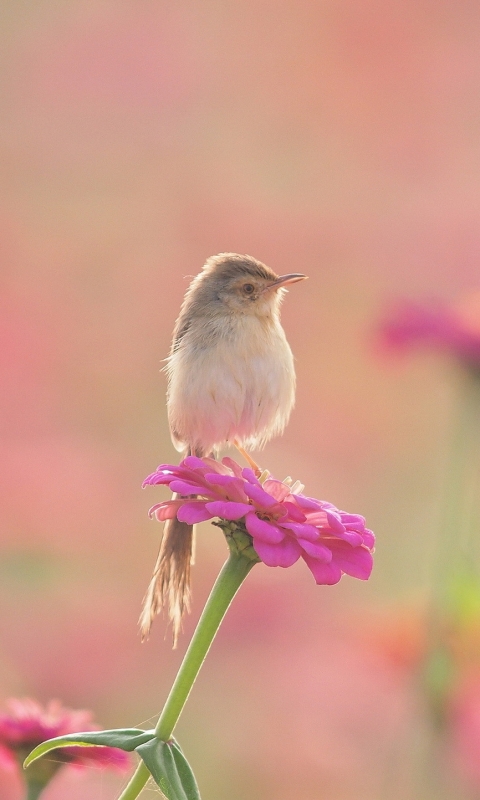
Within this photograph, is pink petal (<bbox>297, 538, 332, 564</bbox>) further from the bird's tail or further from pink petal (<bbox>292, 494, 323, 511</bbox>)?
the bird's tail

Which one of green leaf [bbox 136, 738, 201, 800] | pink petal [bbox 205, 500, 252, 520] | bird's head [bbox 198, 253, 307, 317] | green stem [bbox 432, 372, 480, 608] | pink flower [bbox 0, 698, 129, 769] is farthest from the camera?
green stem [bbox 432, 372, 480, 608]

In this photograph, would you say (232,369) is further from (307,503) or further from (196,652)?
(196,652)

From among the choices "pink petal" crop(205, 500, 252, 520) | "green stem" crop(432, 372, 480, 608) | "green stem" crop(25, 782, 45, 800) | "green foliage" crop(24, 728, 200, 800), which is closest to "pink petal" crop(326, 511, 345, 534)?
"pink petal" crop(205, 500, 252, 520)

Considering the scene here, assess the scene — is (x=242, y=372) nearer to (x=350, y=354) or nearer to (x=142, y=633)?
(x=142, y=633)

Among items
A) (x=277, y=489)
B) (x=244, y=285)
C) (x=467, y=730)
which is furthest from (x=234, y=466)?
(x=467, y=730)

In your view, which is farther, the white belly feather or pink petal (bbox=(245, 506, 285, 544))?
the white belly feather

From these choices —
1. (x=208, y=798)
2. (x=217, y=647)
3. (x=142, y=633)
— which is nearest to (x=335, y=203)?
(x=217, y=647)
